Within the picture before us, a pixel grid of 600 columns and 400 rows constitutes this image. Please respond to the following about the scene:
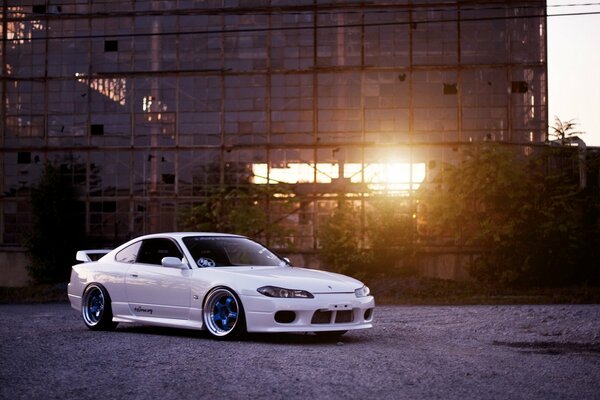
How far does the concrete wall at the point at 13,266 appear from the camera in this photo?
108 feet

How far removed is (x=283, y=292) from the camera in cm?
1148

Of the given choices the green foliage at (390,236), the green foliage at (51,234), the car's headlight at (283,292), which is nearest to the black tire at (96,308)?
the car's headlight at (283,292)

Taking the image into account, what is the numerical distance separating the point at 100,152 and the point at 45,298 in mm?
7731

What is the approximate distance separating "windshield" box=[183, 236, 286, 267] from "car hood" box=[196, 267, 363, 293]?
0.47 meters

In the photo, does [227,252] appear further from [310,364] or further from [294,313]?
[310,364]

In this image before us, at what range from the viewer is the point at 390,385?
27.1ft

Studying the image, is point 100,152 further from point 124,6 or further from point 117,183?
point 124,6

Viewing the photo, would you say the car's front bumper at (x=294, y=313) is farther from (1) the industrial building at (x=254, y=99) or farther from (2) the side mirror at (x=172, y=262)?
(1) the industrial building at (x=254, y=99)

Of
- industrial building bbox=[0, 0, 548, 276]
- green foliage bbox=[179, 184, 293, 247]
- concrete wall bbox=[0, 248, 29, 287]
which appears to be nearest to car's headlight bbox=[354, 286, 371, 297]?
green foliage bbox=[179, 184, 293, 247]

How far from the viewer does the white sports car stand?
1146cm

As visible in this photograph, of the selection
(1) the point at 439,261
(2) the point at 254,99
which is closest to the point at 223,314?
(1) the point at 439,261

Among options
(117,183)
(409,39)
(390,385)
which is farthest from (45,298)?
(390,385)

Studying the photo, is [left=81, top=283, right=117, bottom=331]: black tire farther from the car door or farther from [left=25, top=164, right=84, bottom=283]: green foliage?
[left=25, top=164, right=84, bottom=283]: green foliage

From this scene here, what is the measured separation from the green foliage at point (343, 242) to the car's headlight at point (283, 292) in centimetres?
1610
